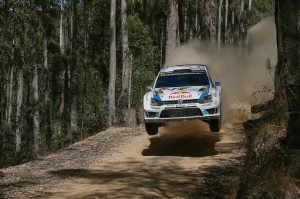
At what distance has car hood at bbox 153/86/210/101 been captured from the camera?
415 inches

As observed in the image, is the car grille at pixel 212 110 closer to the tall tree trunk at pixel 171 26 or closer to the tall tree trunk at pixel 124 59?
the tall tree trunk at pixel 124 59

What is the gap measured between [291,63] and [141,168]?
4.57 metres

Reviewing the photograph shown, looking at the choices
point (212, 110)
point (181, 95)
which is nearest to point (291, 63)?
point (212, 110)

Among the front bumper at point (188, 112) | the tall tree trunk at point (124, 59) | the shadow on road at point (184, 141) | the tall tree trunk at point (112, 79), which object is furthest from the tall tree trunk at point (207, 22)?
the front bumper at point (188, 112)

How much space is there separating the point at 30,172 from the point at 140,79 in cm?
1663

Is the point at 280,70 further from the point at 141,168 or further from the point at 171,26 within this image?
the point at 171,26

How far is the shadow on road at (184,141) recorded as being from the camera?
1155 centimetres

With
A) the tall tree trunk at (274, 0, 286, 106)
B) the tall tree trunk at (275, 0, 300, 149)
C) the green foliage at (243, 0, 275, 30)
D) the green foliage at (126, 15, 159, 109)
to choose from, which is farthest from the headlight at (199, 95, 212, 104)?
the green foliage at (243, 0, 275, 30)

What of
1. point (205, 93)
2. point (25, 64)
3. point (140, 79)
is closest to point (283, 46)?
point (205, 93)

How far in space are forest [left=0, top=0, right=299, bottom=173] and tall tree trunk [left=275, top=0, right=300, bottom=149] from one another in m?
0.27

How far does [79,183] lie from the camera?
8523mm

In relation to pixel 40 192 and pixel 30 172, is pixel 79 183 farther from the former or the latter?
pixel 30 172

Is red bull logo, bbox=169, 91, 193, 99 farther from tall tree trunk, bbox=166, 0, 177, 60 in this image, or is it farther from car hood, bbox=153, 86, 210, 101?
tall tree trunk, bbox=166, 0, 177, 60

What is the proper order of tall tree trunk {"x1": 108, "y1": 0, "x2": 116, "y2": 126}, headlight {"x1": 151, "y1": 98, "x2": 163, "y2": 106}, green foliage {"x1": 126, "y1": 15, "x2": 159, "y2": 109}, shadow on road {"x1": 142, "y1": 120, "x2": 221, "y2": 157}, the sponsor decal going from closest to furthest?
the sponsor decal, headlight {"x1": 151, "y1": 98, "x2": 163, "y2": 106}, shadow on road {"x1": 142, "y1": 120, "x2": 221, "y2": 157}, tall tree trunk {"x1": 108, "y1": 0, "x2": 116, "y2": 126}, green foliage {"x1": 126, "y1": 15, "x2": 159, "y2": 109}
